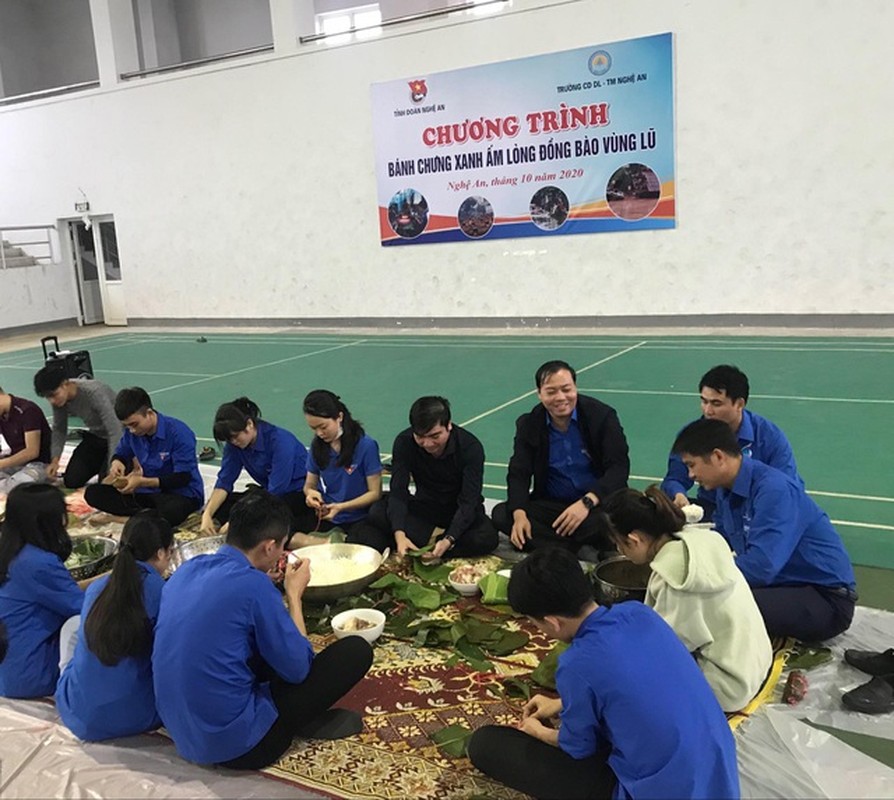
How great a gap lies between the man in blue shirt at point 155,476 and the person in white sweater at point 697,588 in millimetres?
3160

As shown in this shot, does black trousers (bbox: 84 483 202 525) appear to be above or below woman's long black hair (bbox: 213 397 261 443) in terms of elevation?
below

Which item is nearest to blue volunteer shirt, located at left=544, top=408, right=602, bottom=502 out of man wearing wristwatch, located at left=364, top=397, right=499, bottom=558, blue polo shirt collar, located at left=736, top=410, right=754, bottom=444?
man wearing wristwatch, located at left=364, top=397, right=499, bottom=558

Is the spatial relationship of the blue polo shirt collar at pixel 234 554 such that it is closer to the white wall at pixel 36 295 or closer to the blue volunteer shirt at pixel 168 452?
the blue volunteer shirt at pixel 168 452

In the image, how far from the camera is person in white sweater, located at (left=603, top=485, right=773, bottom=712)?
2.53m

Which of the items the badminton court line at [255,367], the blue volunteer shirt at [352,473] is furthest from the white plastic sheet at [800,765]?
the badminton court line at [255,367]

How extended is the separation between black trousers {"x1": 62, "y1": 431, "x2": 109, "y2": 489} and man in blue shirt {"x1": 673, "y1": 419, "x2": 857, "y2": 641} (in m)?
4.20

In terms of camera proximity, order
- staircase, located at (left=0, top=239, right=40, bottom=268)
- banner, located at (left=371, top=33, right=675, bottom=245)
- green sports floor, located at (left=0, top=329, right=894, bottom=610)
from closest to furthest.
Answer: green sports floor, located at (left=0, top=329, right=894, bottom=610), banner, located at (left=371, top=33, right=675, bottom=245), staircase, located at (left=0, top=239, right=40, bottom=268)

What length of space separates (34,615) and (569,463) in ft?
8.20

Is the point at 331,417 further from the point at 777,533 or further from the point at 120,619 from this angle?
the point at 777,533

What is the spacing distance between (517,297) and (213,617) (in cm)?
1052

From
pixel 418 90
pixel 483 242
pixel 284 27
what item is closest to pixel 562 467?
pixel 483 242

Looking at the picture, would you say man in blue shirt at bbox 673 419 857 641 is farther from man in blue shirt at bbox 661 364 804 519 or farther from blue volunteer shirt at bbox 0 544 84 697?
blue volunteer shirt at bbox 0 544 84 697

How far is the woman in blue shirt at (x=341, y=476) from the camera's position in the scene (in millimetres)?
4352

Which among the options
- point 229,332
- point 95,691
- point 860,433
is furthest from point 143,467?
point 229,332
